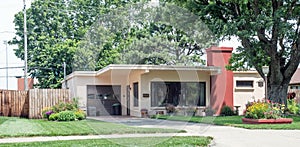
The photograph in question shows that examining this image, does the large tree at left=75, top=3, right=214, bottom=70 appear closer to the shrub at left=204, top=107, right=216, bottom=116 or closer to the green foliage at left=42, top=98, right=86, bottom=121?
the shrub at left=204, top=107, right=216, bottom=116

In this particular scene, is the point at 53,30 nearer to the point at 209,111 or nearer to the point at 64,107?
the point at 64,107

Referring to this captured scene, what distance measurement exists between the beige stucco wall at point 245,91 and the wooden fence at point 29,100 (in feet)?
29.7

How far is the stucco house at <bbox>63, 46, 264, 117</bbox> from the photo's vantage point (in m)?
18.9

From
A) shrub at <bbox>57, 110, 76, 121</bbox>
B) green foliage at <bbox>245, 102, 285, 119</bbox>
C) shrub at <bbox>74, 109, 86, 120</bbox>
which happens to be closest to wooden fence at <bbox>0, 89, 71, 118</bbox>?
shrub at <bbox>74, 109, 86, 120</bbox>

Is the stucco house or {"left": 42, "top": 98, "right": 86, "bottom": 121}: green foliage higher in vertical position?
the stucco house

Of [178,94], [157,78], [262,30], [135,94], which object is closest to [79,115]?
[135,94]

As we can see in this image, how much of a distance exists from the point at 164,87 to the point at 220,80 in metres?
3.13

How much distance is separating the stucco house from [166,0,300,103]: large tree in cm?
217

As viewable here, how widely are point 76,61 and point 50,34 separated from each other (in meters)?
5.34

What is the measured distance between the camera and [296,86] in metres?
31.3

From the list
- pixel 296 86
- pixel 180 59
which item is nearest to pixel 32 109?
pixel 180 59

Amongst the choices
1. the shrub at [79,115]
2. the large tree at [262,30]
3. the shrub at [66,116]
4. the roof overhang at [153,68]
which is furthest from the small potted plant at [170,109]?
the shrub at [66,116]

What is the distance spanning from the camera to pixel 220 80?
19859 mm

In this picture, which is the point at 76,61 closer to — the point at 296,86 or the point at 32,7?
the point at 32,7
